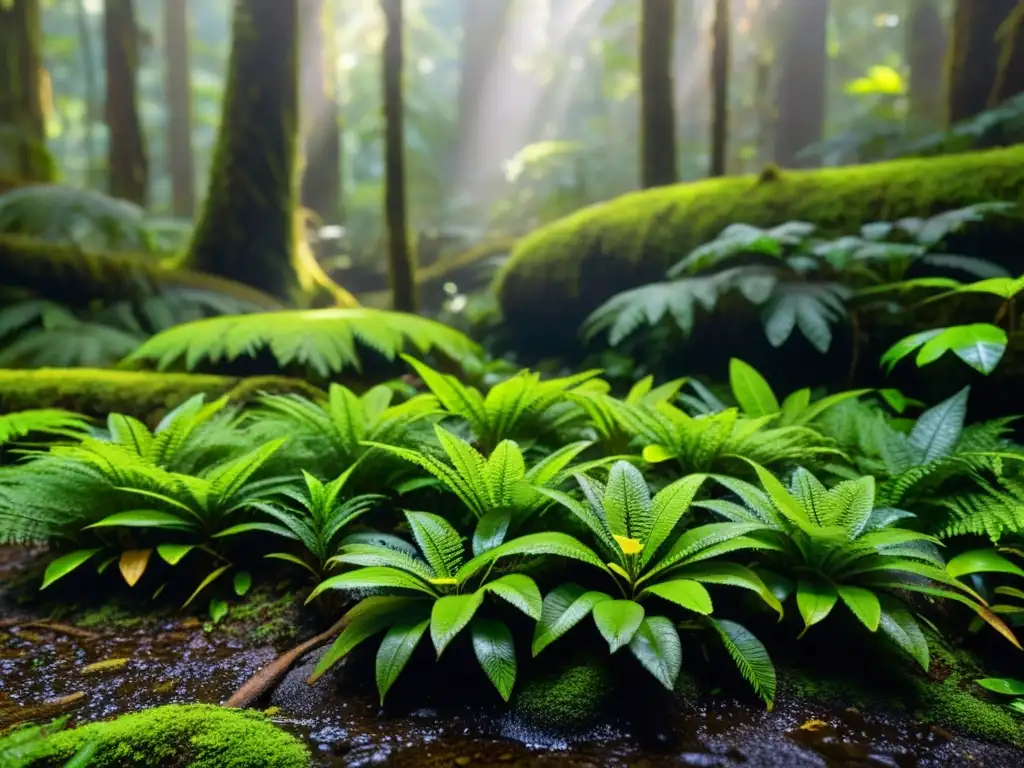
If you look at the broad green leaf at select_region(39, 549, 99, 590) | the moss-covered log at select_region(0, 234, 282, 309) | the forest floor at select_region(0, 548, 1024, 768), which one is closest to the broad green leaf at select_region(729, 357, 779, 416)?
the forest floor at select_region(0, 548, 1024, 768)

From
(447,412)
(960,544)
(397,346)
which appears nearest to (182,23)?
(397,346)

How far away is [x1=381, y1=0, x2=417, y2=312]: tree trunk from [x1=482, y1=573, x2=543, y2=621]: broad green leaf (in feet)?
15.2

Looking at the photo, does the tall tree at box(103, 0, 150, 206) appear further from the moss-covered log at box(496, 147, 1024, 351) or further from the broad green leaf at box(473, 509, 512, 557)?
the broad green leaf at box(473, 509, 512, 557)

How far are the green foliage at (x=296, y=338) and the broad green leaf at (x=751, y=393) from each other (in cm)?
191

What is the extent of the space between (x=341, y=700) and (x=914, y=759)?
55.6 inches

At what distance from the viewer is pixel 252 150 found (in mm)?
5824

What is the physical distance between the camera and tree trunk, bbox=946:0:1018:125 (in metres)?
5.67

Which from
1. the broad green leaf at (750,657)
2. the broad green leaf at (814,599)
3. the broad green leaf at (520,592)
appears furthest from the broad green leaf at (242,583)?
the broad green leaf at (814,599)

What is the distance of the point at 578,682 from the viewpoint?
1.64 metres

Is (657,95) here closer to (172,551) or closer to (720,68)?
(720,68)

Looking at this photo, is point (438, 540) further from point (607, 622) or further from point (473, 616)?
point (607, 622)

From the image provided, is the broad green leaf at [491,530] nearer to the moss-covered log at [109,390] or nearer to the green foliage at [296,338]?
the moss-covered log at [109,390]

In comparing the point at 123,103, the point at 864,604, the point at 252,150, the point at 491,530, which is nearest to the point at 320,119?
the point at 123,103

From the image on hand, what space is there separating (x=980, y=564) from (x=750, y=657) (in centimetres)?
83
